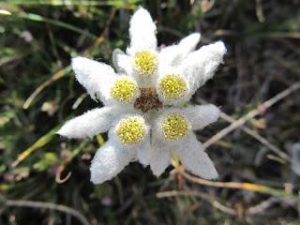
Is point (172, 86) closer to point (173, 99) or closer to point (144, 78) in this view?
point (173, 99)

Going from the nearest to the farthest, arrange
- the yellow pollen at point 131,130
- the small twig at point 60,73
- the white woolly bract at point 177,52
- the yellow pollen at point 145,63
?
the yellow pollen at point 131,130 < the yellow pollen at point 145,63 < the white woolly bract at point 177,52 < the small twig at point 60,73

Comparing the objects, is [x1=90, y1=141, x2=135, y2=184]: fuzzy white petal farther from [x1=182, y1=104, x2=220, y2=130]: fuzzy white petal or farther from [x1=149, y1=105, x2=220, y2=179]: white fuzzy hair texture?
[x1=182, y1=104, x2=220, y2=130]: fuzzy white petal

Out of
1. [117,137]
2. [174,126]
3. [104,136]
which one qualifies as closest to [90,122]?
[117,137]

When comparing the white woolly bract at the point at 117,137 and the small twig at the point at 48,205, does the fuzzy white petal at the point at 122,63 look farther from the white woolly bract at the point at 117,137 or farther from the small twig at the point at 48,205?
the small twig at the point at 48,205

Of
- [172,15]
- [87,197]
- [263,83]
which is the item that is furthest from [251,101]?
[87,197]

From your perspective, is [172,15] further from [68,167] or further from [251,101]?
[68,167]

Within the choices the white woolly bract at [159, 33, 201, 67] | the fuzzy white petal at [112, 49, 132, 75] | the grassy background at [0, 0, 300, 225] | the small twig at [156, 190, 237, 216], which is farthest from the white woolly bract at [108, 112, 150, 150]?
the small twig at [156, 190, 237, 216]

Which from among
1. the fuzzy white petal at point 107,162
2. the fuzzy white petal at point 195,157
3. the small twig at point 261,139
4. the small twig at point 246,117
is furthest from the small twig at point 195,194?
the fuzzy white petal at point 107,162
